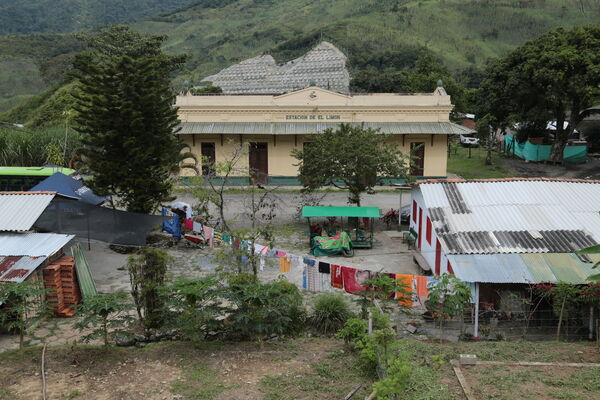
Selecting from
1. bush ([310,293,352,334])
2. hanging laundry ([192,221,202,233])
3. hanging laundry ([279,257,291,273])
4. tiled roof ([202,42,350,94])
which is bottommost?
bush ([310,293,352,334])

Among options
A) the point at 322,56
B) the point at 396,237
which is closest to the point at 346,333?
the point at 396,237

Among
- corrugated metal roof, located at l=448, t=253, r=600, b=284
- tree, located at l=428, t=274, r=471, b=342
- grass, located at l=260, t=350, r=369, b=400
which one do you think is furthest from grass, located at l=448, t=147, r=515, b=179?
grass, located at l=260, t=350, r=369, b=400

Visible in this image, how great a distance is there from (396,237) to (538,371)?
425 inches

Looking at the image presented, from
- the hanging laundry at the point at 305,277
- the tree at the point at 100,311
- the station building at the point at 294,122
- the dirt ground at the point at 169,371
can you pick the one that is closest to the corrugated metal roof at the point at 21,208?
the dirt ground at the point at 169,371

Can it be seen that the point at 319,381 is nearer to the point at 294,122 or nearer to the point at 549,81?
the point at 294,122

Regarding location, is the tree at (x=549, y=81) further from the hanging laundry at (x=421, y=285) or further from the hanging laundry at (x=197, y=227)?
the hanging laundry at (x=421, y=285)

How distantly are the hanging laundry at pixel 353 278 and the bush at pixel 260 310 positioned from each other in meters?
2.32

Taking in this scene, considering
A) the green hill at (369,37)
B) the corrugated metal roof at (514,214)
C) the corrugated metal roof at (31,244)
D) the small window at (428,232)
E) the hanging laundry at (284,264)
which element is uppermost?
the green hill at (369,37)

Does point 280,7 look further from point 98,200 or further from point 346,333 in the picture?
point 346,333

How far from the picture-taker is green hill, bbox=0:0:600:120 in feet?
248

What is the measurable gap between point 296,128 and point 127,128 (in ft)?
37.3

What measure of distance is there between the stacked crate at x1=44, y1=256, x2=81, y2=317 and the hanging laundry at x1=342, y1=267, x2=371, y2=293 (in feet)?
20.3

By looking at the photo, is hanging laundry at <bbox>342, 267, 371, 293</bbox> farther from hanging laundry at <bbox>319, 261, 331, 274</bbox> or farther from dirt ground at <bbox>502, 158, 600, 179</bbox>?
dirt ground at <bbox>502, 158, 600, 179</bbox>

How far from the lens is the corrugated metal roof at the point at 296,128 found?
2772cm
